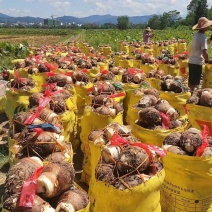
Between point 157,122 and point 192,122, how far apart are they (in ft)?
2.66

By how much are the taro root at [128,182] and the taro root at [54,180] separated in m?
0.36

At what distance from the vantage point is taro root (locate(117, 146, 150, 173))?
8.14ft

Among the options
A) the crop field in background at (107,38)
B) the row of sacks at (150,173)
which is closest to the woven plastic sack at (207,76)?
the row of sacks at (150,173)

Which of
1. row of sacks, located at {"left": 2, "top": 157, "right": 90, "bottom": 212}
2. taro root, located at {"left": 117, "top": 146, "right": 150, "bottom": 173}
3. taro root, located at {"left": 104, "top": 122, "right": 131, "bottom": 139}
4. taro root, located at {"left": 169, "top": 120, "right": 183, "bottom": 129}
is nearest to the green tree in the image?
taro root, located at {"left": 169, "top": 120, "right": 183, "bottom": 129}

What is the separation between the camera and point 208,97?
160 inches

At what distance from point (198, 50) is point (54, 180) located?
18.6 feet

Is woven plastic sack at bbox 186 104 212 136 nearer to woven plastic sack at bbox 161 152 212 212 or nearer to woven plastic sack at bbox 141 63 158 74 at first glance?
woven plastic sack at bbox 161 152 212 212

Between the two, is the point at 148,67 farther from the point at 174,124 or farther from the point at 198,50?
the point at 174,124

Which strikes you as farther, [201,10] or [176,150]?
[201,10]

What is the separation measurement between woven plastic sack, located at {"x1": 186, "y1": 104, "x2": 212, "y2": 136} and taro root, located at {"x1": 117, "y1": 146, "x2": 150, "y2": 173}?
5.73 ft

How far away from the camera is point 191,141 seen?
294 centimetres

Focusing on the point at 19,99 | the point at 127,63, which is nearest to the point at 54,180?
the point at 19,99

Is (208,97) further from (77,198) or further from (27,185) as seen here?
(27,185)

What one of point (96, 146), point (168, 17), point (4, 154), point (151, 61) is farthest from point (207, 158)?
point (168, 17)
